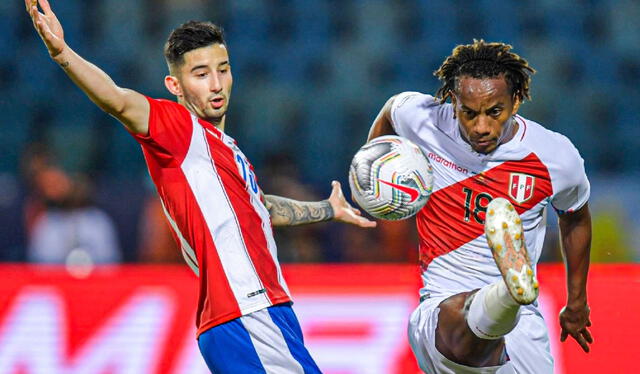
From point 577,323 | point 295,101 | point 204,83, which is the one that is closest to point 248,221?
point 204,83

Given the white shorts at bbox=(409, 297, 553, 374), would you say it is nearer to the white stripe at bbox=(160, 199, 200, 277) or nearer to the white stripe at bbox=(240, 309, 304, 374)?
the white stripe at bbox=(240, 309, 304, 374)

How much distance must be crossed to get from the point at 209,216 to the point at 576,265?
1861mm

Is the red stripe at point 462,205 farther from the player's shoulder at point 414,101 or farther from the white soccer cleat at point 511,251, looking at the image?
the white soccer cleat at point 511,251

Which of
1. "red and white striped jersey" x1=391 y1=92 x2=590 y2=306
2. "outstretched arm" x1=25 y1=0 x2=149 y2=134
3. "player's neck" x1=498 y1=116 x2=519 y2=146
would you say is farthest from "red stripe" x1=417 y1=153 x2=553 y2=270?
"outstretched arm" x1=25 y1=0 x2=149 y2=134

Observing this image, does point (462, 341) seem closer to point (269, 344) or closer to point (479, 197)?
point (479, 197)

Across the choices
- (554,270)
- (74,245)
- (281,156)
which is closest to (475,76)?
(554,270)

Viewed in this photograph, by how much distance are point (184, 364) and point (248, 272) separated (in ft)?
6.62

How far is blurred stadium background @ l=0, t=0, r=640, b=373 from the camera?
7.30m

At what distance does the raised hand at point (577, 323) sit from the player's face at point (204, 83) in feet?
6.46

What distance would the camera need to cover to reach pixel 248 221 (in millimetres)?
3564

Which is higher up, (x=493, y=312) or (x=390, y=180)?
(x=390, y=180)

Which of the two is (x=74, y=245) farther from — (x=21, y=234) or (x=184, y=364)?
(x=184, y=364)

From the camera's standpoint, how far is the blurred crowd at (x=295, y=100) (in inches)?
288

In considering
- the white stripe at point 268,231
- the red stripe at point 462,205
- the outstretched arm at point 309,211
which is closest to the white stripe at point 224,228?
the white stripe at point 268,231
